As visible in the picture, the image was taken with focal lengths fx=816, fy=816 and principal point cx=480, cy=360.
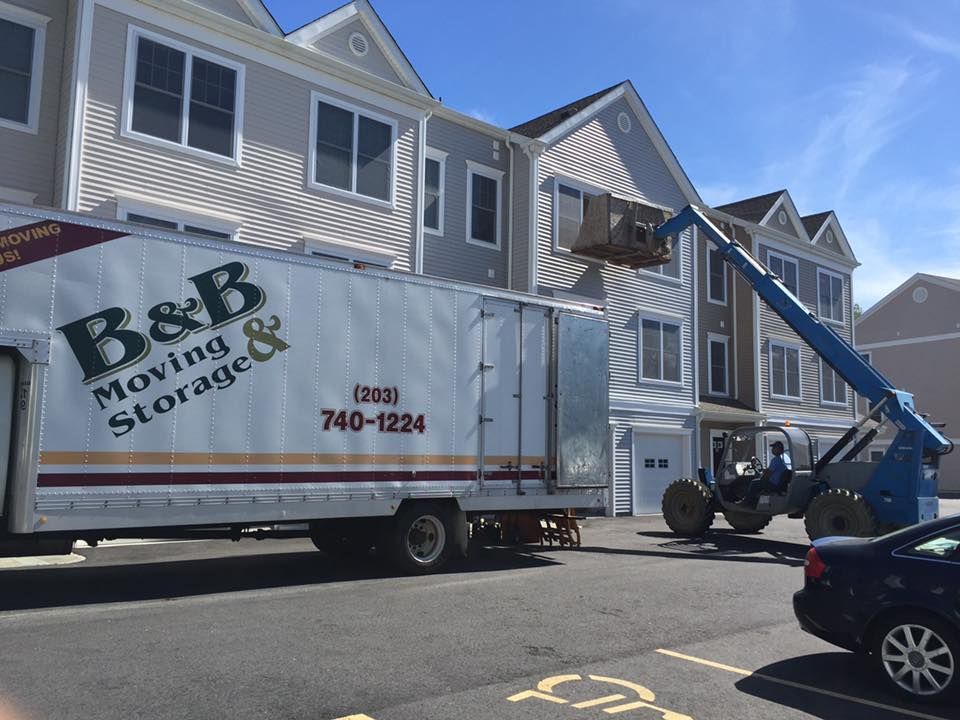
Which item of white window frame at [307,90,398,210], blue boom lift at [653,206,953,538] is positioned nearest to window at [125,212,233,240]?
white window frame at [307,90,398,210]

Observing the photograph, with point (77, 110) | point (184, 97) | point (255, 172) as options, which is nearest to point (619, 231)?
point (255, 172)

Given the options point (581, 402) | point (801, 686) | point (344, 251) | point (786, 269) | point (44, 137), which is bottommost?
point (801, 686)

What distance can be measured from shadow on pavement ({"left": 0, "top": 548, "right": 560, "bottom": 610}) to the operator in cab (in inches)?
201

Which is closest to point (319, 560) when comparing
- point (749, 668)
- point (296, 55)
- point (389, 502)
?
point (389, 502)

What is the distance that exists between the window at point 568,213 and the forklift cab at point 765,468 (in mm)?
6989

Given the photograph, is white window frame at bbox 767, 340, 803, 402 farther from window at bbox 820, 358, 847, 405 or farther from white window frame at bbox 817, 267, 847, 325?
white window frame at bbox 817, 267, 847, 325

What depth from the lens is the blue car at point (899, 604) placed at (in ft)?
17.9

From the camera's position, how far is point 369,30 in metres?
17.0

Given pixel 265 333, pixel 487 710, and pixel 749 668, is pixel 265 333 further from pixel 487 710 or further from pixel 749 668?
pixel 749 668

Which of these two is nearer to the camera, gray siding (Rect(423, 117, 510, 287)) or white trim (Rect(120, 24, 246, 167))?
white trim (Rect(120, 24, 246, 167))

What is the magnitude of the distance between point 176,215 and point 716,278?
19.3 meters

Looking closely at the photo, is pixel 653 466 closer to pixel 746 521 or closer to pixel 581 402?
pixel 746 521

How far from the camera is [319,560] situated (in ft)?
38.9

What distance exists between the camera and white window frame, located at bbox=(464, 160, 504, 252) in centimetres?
1967
